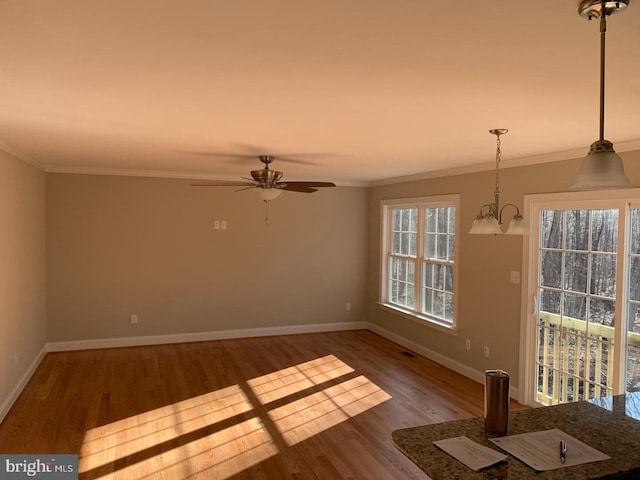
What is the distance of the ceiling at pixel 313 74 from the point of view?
4.83 ft

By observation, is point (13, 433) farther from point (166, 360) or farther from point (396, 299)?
point (396, 299)

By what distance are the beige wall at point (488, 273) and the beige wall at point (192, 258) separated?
1715 millimetres

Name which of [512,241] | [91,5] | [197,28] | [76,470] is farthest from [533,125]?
[76,470]

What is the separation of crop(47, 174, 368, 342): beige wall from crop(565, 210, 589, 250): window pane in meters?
3.62

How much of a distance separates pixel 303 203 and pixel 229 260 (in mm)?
1399

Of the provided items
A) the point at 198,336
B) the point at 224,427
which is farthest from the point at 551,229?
the point at 198,336

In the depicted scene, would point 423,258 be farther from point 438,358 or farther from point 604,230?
point 604,230

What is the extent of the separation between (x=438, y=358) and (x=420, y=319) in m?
0.54

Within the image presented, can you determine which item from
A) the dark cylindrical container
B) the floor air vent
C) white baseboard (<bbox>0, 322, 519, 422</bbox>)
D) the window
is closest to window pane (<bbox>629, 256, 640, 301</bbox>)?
white baseboard (<bbox>0, 322, 519, 422</bbox>)

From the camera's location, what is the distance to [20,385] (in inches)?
172

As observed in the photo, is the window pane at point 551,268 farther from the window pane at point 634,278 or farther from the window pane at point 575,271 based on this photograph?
the window pane at point 634,278

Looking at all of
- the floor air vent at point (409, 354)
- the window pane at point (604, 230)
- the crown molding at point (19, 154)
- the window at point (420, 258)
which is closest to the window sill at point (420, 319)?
the window at point (420, 258)

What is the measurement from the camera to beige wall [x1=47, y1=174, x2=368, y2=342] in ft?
18.9

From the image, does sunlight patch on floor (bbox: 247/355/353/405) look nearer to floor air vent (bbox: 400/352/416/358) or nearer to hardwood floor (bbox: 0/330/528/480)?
hardwood floor (bbox: 0/330/528/480)
